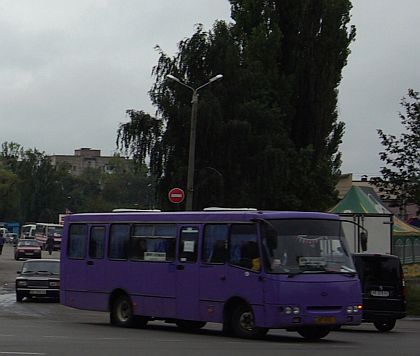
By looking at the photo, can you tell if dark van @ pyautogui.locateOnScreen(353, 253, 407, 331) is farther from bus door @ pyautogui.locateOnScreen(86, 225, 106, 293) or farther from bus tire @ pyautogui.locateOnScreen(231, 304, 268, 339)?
bus door @ pyautogui.locateOnScreen(86, 225, 106, 293)

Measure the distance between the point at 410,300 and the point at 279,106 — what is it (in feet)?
88.0

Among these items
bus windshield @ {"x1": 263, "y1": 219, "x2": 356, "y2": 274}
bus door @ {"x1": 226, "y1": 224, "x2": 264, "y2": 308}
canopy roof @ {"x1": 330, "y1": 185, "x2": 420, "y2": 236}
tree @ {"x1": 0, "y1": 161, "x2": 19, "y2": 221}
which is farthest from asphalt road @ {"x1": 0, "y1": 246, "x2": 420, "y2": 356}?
tree @ {"x1": 0, "y1": 161, "x2": 19, "y2": 221}

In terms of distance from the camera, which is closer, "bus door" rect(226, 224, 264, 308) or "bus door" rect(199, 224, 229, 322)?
"bus door" rect(226, 224, 264, 308)

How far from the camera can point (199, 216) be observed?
21.2 meters

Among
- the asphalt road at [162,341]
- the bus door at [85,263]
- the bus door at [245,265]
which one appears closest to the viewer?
the asphalt road at [162,341]

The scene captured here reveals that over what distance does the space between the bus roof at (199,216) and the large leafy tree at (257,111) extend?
2470 centimetres

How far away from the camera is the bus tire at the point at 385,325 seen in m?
24.4

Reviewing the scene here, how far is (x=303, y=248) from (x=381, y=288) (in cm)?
563

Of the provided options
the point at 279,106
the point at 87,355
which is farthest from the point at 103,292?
the point at 279,106

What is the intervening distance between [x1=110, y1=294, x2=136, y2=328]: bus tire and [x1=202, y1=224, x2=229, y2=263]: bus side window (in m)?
2.92

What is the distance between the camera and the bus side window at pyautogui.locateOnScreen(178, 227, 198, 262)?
21141mm

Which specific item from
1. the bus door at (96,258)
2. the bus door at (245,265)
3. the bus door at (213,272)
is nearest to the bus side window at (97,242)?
the bus door at (96,258)

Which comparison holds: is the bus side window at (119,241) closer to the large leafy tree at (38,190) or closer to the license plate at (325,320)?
the license plate at (325,320)

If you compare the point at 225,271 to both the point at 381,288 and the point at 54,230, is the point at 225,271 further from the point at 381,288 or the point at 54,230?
the point at 54,230
